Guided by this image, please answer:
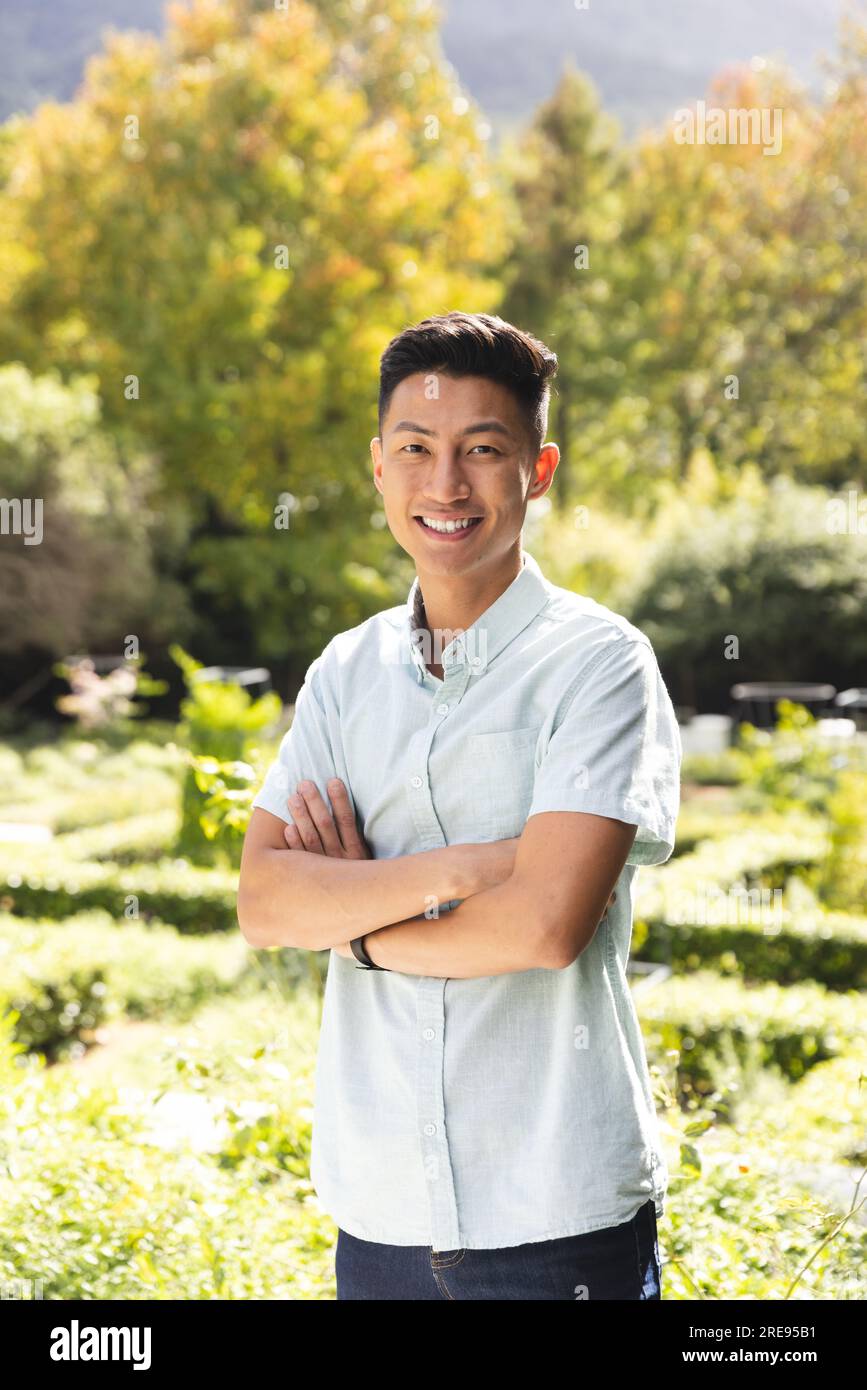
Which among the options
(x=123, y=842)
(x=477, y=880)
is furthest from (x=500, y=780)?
(x=123, y=842)

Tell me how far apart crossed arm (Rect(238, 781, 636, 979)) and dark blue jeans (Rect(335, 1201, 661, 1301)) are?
377mm

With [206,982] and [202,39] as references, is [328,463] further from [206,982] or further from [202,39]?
[206,982]

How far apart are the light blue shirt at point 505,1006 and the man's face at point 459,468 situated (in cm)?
10

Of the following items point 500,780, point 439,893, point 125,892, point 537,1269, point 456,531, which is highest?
point 456,531

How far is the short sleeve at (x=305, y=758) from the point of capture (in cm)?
216

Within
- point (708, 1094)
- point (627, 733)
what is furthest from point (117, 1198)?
point (708, 1094)

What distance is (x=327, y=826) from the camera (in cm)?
205

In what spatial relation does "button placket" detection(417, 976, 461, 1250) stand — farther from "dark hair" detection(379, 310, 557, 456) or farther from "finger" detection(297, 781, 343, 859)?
"dark hair" detection(379, 310, 557, 456)

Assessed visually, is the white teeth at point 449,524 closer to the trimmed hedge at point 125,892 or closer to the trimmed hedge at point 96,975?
the trimmed hedge at point 96,975

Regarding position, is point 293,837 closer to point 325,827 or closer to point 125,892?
point 325,827

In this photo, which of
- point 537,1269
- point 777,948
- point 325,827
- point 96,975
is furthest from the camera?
point 777,948

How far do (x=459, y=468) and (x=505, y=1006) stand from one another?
80cm

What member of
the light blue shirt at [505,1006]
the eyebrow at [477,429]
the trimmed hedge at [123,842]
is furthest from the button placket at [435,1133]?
the trimmed hedge at [123,842]

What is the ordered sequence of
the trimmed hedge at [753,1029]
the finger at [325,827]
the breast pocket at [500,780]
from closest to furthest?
the breast pocket at [500,780] < the finger at [325,827] < the trimmed hedge at [753,1029]
